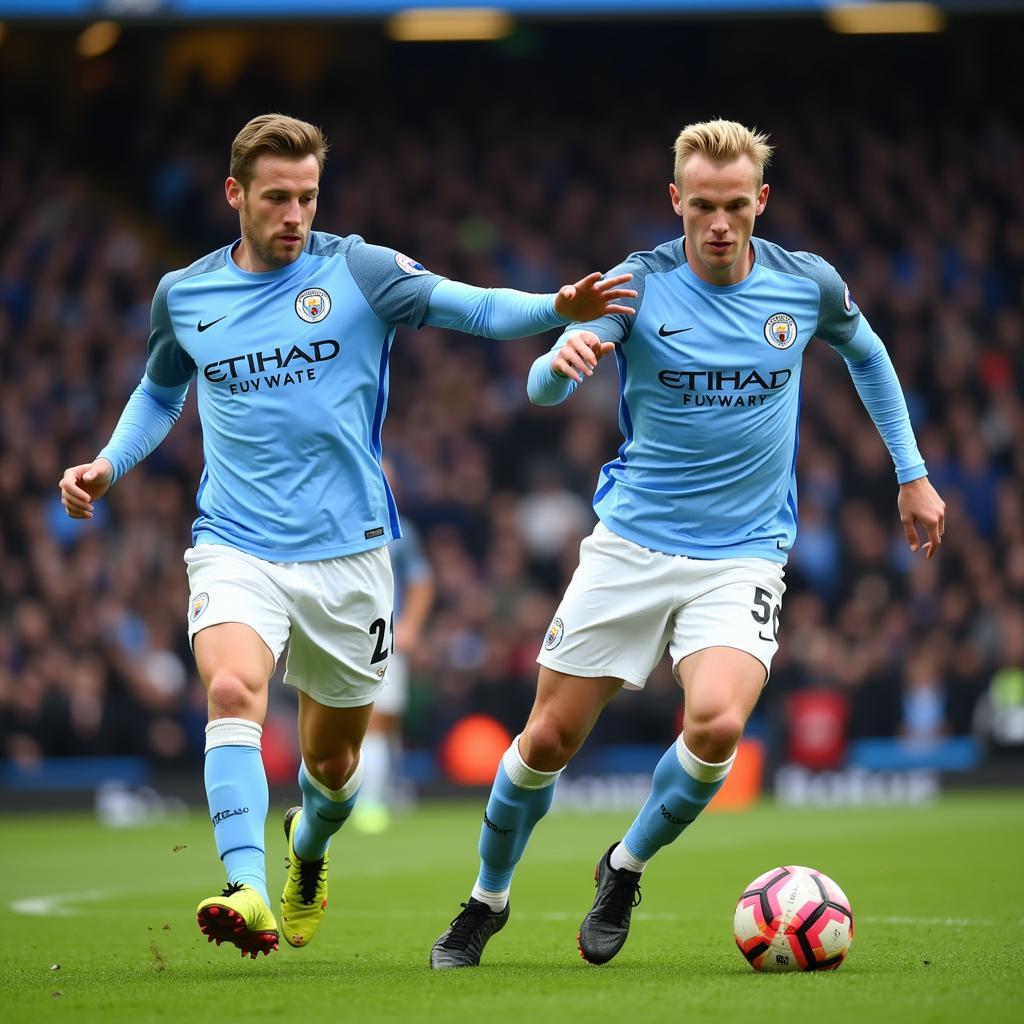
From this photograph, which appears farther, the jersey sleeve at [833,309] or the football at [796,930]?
the jersey sleeve at [833,309]

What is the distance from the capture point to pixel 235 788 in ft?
18.8

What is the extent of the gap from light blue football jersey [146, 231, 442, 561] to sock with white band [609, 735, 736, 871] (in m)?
1.23

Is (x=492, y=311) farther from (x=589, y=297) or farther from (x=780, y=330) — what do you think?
(x=780, y=330)

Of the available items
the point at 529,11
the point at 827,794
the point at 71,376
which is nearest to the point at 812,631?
the point at 827,794

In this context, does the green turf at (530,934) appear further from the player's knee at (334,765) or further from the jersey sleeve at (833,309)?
the jersey sleeve at (833,309)

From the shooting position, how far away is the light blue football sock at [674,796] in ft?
20.0

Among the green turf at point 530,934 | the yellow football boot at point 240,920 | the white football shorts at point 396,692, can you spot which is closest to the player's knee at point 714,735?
the green turf at point 530,934

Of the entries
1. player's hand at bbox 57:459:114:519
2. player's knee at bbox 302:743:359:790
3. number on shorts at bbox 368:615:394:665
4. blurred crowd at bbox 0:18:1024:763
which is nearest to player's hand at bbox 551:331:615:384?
number on shorts at bbox 368:615:394:665

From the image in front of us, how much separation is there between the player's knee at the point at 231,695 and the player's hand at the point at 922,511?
7.61ft

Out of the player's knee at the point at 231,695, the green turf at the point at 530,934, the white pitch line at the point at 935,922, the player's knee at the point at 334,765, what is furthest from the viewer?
the white pitch line at the point at 935,922

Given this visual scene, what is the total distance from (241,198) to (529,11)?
13.4 meters

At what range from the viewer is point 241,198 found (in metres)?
6.12

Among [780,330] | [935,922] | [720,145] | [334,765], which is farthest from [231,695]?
[935,922]

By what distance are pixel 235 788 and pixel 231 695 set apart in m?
0.29
